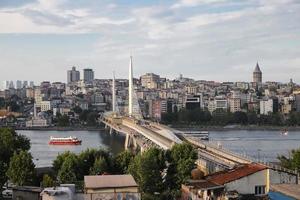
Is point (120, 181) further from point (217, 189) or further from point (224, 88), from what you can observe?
point (224, 88)

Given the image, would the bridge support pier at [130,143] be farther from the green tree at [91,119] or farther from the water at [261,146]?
the green tree at [91,119]

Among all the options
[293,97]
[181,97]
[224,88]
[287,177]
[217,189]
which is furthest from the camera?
[224,88]

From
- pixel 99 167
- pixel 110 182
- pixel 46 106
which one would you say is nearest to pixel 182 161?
pixel 99 167

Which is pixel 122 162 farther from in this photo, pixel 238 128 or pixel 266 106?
pixel 266 106

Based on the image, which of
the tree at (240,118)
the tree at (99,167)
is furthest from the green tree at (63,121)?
the tree at (99,167)

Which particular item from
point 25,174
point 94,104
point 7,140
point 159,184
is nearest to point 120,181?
point 159,184

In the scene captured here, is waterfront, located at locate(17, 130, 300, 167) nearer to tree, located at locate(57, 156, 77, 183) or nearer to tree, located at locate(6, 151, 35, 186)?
tree, located at locate(57, 156, 77, 183)

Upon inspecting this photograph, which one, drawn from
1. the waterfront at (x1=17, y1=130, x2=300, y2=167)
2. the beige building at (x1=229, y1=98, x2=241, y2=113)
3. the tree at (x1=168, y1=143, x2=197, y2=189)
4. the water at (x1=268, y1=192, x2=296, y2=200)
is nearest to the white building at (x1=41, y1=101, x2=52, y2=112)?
the beige building at (x1=229, y1=98, x2=241, y2=113)
